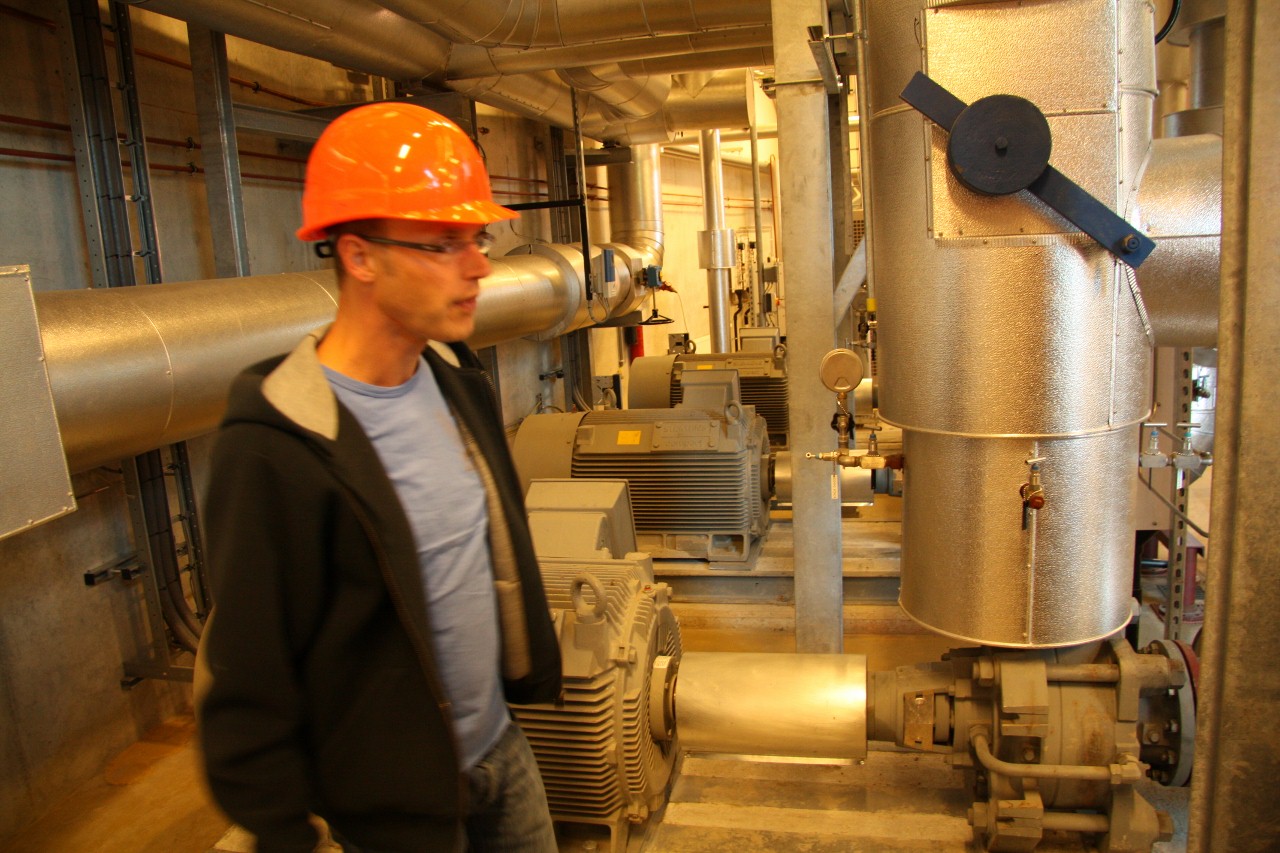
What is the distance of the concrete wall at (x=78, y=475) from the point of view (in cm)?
304

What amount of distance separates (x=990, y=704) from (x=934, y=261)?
108cm

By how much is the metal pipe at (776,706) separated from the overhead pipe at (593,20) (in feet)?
9.66

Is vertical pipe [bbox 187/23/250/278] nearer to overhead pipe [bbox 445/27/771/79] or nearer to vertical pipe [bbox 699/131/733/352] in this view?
overhead pipe [bbox 445/27/771/79]

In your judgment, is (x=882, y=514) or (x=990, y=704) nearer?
(x=990, y=704)

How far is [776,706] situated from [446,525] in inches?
51.1

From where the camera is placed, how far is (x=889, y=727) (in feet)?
7.55

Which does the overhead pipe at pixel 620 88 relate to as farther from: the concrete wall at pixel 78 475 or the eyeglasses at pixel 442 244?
the eyeglasses at pixel 442 244

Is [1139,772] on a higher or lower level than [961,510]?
lower

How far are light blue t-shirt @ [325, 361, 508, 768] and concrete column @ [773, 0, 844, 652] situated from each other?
70.5 inches

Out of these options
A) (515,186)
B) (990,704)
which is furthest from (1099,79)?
(515,186)

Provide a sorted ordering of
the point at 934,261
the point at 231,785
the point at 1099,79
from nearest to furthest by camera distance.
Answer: the point at 231,785, the point at 1099,79, the point at 934,261

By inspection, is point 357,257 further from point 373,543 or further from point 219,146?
point 219,146

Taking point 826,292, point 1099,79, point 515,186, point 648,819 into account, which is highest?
point 515,186

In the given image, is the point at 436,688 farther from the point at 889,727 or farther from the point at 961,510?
the point at 889,727
